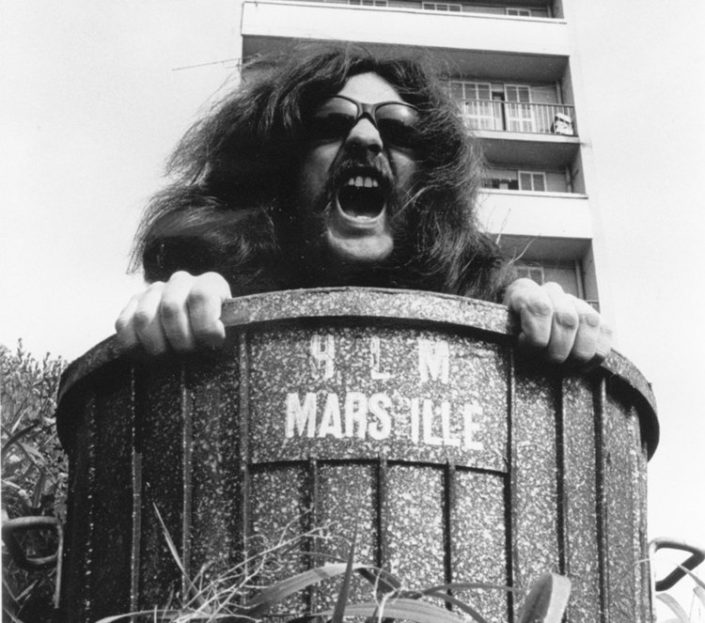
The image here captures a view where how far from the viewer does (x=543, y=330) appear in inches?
65.6

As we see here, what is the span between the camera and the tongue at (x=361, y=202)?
209 cm

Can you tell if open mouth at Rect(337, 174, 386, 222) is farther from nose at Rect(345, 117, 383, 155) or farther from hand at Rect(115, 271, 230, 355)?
hand at Rect(115, 271, 230, 355)

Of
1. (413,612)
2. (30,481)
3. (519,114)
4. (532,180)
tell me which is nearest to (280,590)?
(413,612)

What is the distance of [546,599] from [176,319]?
66 centimetres

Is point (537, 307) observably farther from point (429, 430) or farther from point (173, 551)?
point (173, 551)

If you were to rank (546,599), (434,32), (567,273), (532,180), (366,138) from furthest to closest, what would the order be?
(532,180) → (567,273) → (434,32) → (366,138) → (546,599)

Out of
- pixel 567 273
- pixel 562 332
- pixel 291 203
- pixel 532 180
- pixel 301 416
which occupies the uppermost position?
pixel 532 180

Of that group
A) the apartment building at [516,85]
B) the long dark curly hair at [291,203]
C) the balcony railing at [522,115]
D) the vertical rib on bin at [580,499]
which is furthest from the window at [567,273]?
the vertical rib on bin at [580,499]

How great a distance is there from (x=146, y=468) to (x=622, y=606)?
2.39ft

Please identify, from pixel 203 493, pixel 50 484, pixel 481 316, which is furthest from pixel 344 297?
pixel 50 484

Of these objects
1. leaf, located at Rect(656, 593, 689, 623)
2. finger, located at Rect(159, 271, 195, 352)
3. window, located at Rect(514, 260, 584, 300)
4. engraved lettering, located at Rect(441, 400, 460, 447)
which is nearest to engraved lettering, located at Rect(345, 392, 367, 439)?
engraved lettering, located at Rect(441, 400, 460, 447)

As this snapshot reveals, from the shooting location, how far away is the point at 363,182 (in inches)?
82.3

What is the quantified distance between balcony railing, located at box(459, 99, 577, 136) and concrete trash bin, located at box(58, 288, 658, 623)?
55.5 feet

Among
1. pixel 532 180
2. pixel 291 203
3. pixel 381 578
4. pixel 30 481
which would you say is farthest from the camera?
pixel 532 180
